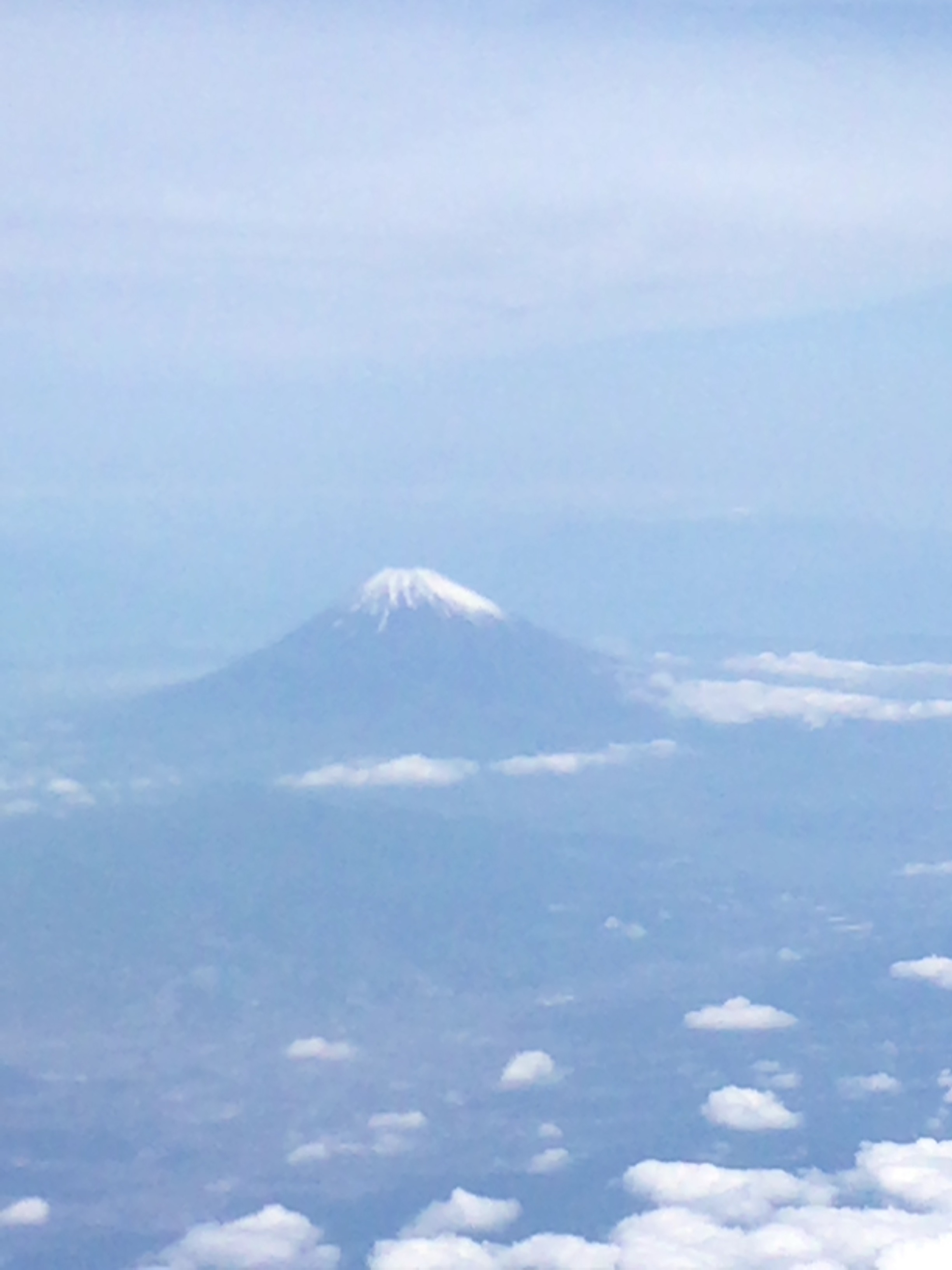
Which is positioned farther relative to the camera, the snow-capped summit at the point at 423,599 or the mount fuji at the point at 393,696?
the snow-capped summit at the point at 423,599

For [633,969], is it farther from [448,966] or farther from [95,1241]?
[95,1241]

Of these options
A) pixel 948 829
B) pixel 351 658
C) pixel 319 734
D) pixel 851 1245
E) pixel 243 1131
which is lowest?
pixel 851 1245

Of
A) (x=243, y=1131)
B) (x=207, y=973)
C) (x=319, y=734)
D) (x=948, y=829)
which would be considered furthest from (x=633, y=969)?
(x=319, y=734)

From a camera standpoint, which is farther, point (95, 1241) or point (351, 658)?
point (351, 658)

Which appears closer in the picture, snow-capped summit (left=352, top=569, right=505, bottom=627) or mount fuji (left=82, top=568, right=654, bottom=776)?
mount fuji (left=82, top=568, right=654, bottom=776)
